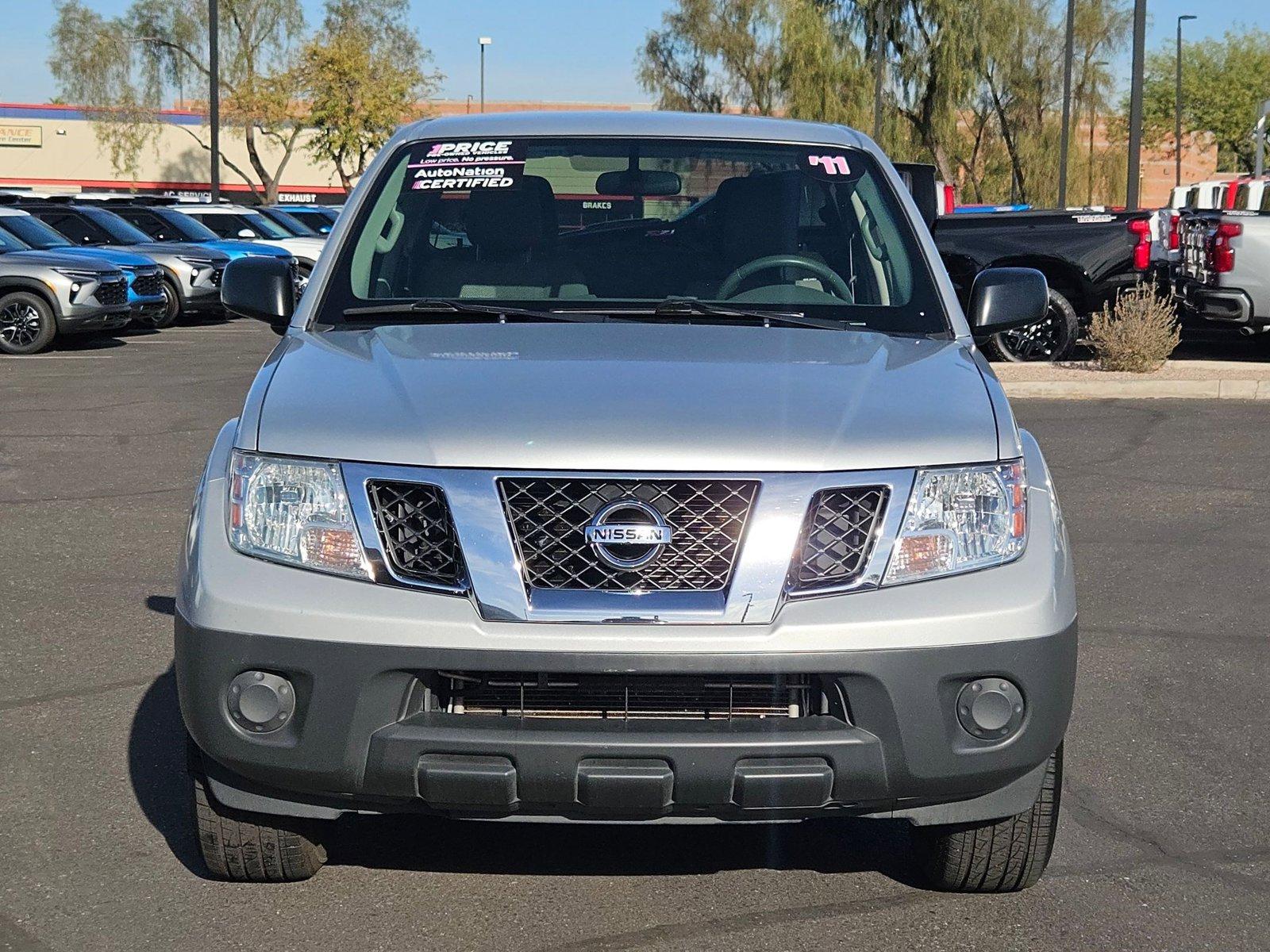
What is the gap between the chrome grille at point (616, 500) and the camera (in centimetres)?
323

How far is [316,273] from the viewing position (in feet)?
14.7

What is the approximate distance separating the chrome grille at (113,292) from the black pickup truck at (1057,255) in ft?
28.8

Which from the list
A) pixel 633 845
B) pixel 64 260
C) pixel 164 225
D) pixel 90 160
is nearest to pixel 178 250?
pixel 164 225

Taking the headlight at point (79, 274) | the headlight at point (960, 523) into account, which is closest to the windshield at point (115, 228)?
the headlight at point (79, 274)

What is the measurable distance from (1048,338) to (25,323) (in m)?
10.6

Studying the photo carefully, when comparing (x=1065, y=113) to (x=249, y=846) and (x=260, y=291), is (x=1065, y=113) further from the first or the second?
(x=249, y=846)

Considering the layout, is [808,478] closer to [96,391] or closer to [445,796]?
[445,796]

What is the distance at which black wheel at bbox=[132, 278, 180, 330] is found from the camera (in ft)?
65.2

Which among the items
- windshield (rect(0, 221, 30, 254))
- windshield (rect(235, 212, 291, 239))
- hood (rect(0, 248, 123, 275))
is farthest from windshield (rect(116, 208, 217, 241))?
hood (rect(0, 248, 123, 275))

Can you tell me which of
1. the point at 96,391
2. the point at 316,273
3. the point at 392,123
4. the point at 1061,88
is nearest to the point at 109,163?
the point at 392,123

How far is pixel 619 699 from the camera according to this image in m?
3.24

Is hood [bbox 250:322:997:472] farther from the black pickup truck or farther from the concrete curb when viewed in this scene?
the black pickup truck

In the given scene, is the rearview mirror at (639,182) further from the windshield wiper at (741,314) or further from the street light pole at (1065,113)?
the street light pole at (1065,113)

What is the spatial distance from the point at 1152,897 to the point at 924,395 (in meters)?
1.28
